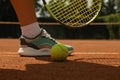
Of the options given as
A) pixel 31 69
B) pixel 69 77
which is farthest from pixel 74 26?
pixel 69 77

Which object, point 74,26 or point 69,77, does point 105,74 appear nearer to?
point 69,77

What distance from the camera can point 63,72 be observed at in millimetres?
1986

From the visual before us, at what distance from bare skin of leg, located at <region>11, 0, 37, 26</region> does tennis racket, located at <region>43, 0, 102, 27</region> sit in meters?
0.32

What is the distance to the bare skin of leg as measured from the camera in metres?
2.69

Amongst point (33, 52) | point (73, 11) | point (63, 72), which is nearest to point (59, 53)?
point (33, 52)

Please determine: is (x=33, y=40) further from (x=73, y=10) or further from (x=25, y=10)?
(x=73, y=10)

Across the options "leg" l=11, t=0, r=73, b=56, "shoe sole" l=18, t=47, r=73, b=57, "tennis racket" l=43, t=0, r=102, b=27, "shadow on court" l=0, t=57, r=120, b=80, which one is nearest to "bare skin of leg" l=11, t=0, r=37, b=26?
"leg" l=11, t=0, r=73, b=56

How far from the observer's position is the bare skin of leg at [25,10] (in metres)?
2.69

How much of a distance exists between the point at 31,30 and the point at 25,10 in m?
0.18

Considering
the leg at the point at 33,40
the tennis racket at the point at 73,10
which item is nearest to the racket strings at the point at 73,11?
the tennis racket at the point at 73,10

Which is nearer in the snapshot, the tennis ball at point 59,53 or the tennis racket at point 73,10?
the tennis ball at point 59,53

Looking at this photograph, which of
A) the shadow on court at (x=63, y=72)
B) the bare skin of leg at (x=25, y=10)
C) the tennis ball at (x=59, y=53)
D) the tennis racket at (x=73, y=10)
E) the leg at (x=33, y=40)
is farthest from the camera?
the tennis racket at (x=73, y=10)

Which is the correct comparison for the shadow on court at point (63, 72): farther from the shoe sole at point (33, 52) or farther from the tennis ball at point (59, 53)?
the shoe sole at point (33, 52)

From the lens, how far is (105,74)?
1912mm
